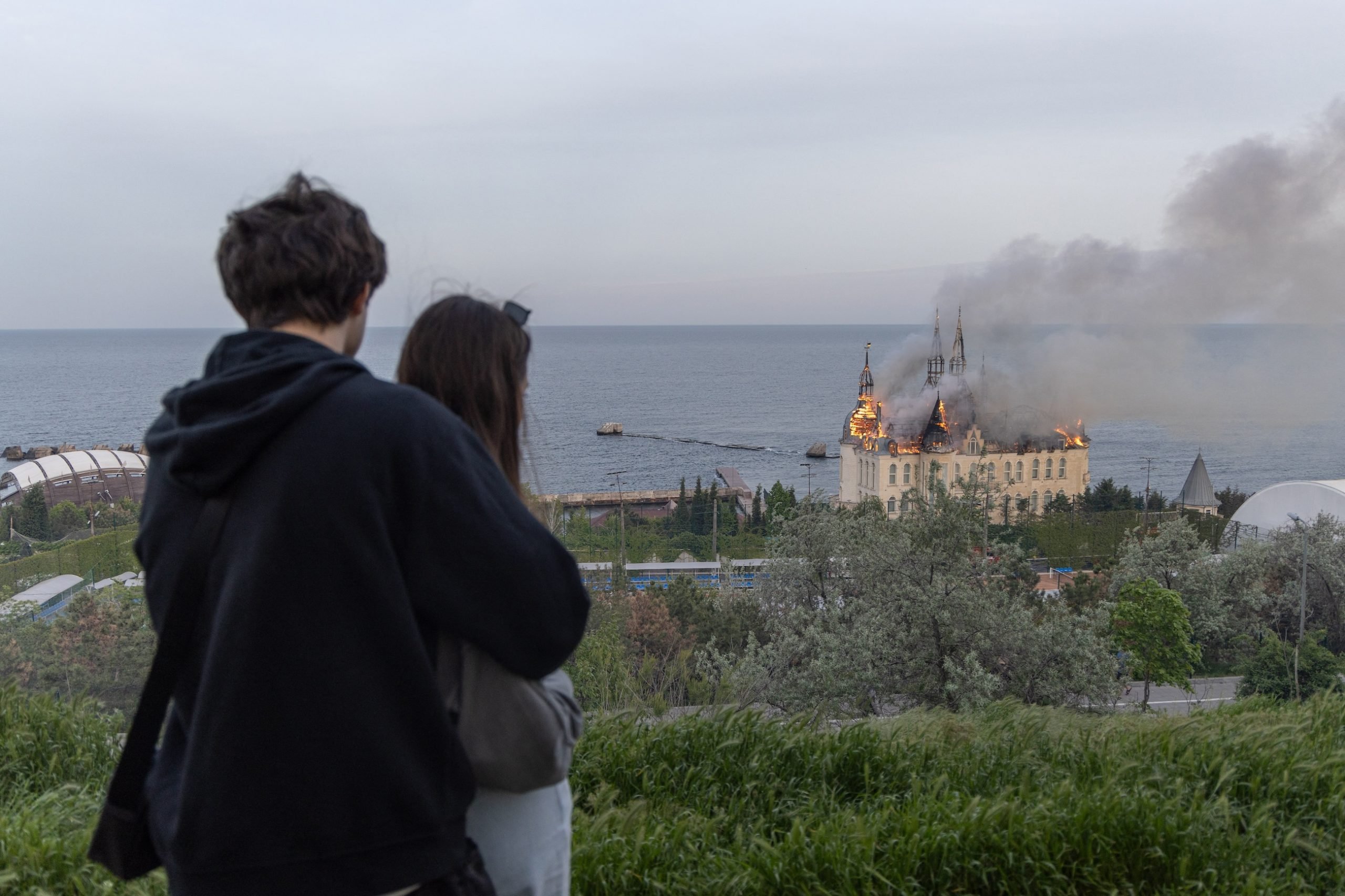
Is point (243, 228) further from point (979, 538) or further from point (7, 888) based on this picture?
point (979, 538)

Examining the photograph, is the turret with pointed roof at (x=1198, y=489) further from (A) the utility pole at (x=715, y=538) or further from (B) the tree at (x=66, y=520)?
(B) the tree at (x=66, y=520)

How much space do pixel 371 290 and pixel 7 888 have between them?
2315mm

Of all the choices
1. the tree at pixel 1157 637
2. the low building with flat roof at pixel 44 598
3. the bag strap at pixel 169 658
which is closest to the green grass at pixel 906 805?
the bag strap at pixel 169 658

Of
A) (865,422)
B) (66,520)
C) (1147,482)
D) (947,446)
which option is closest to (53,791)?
(66,520)

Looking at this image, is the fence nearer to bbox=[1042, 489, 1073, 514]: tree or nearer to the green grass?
the green grass

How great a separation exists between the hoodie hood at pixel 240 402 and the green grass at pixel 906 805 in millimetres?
1895

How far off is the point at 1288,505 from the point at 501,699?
3970 cm

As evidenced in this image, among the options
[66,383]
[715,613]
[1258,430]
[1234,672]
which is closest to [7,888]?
[715,613]

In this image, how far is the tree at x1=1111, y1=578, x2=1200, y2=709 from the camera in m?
17.9

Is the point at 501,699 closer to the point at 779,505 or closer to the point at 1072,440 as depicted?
the point at 779,505

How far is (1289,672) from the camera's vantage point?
16.2m

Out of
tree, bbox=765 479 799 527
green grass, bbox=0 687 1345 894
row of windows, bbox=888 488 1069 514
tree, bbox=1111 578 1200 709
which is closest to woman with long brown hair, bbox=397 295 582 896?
green grass, bbox=0 687 1345 894

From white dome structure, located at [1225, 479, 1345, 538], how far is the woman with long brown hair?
117ft

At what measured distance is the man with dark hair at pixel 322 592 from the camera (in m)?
1.20
